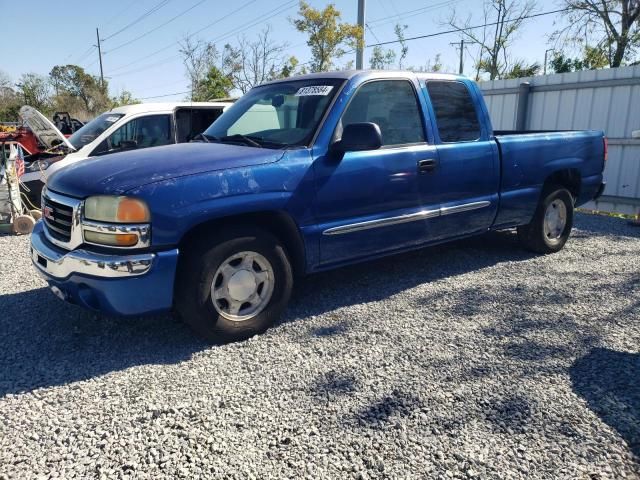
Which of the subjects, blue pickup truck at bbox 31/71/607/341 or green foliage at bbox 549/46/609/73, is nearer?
blue pickup truck at bbox 31/71/607/341

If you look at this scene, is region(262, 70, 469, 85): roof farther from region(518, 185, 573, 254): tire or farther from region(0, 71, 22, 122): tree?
region(0, 71, 22, 122): tree

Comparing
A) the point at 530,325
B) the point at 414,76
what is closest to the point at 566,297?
the point at 530,325

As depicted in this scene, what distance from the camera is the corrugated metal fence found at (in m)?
8.88

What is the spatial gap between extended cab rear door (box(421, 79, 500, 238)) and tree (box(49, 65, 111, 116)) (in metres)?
→ 46.3

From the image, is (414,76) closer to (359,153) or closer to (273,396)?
(359,153)

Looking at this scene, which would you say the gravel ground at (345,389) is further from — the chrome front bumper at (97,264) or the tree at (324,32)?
the tree at (324,32)

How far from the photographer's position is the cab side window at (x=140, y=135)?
7.54 metres

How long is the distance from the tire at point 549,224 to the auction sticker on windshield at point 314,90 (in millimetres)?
2932

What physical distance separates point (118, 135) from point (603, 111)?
8.69 m

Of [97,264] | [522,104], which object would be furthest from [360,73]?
[522,104]

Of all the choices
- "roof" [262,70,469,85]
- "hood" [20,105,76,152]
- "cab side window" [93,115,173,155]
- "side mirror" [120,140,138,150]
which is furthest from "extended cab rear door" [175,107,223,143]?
"roof" [262,70,469,85]

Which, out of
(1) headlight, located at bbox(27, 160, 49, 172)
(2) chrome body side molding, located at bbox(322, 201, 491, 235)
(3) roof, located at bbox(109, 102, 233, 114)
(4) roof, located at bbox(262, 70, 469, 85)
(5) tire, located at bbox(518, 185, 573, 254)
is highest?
(4) roof, located at bbox(262, 70, 469, 85)

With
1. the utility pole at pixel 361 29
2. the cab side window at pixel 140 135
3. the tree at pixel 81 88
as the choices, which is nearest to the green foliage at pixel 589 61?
the utility pole at pixel 361 29

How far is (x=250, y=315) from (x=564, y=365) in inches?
82.5
